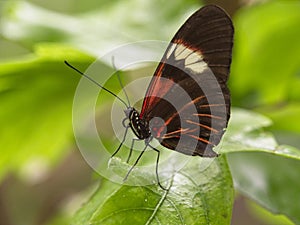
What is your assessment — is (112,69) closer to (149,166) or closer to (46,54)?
(46,54)

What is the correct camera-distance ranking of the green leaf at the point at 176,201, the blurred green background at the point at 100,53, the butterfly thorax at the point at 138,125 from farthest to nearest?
the blurred green background at the point at 100,53 < the butterfly thorax at the point at 138,125 < the green leaf at the point at 176,201

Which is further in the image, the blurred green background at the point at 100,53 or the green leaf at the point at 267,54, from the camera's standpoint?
the green leaf at the point at 267,54

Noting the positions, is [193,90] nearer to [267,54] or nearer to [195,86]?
[195,86]

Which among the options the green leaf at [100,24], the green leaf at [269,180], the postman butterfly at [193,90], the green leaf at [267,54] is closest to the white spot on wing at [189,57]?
the postman butterfly at [193,90]

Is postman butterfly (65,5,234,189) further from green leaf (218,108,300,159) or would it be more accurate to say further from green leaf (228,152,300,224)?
green leaf (228,152,300,224)

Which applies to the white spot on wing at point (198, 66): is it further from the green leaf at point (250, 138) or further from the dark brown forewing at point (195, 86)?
the green leaf at point (250, 138)

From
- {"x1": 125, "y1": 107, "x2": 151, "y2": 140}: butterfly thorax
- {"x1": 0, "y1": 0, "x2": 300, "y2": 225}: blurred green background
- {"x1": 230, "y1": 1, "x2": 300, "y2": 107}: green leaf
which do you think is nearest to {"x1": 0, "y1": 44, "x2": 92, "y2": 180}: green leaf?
{"x1": 0, "y1": 0, "x2": 300, "y2": 225}: blurred green background

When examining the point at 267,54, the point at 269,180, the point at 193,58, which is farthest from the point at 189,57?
the point at 267,54
